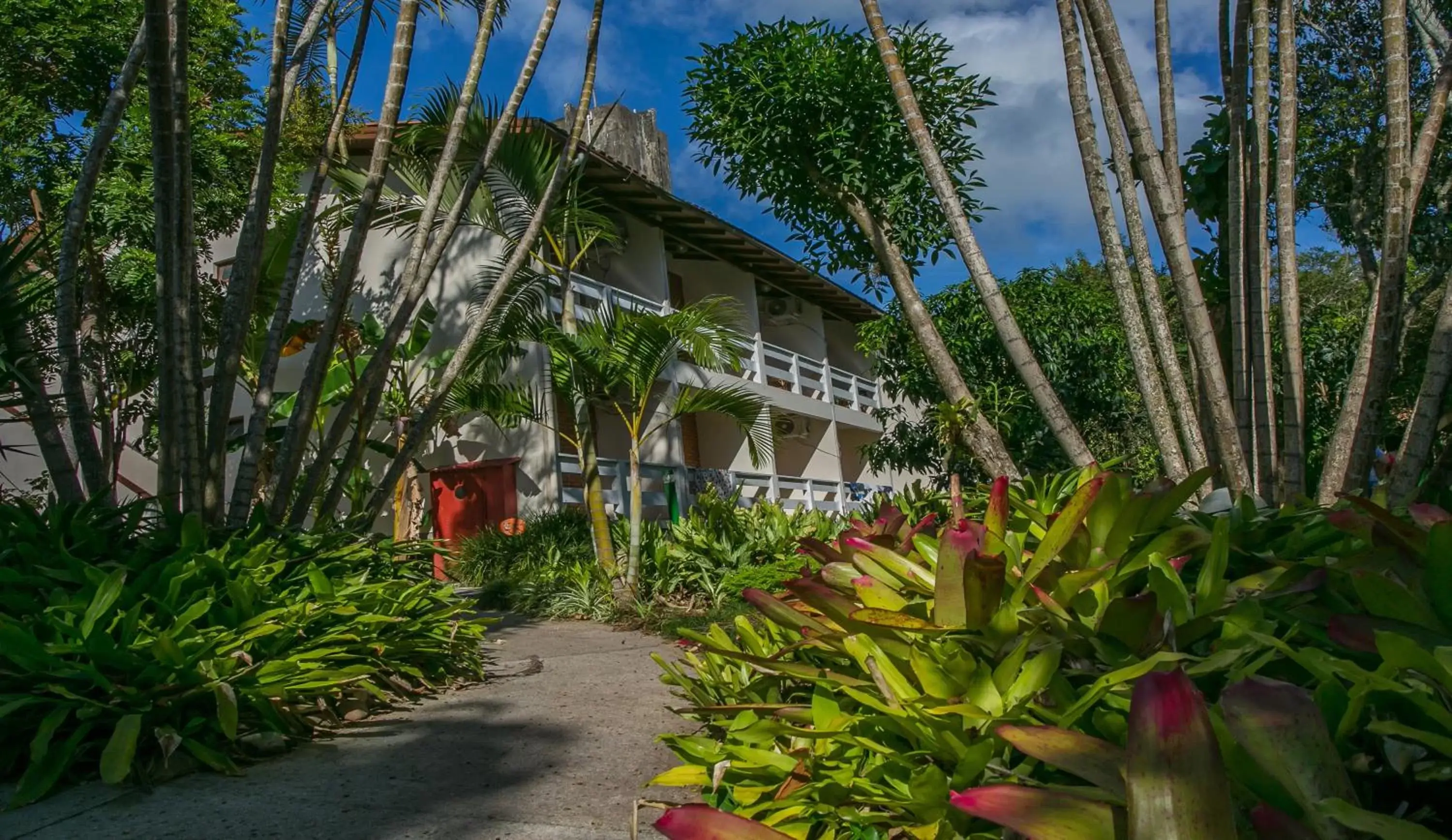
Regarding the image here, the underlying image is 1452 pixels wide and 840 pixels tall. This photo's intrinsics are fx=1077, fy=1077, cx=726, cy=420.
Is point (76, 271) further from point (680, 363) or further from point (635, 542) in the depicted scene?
point (680, 363)

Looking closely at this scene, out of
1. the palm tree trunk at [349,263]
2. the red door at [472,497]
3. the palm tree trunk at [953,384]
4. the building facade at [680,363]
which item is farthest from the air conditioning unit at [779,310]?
the palm tree trunk at [953,384]

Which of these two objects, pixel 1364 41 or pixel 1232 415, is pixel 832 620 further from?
pixel 1364 41

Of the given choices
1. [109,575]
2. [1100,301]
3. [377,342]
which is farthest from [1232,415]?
[377,342]

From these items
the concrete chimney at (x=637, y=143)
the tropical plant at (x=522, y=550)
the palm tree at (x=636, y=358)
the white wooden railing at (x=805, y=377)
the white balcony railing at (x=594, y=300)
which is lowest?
the tropical plant at (x=522, y=550)

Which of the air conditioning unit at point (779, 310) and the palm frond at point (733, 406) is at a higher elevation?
the air conditioning unit at point (779, 310)

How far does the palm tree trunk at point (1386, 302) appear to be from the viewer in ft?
12.2

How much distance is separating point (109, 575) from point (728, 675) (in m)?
2.60

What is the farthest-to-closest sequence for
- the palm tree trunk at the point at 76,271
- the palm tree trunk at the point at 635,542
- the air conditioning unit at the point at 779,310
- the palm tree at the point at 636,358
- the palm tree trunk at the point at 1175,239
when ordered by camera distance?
the air conditioning unit at the point at 779,310, the palm tree at the point at 636,358, the palm tree trunk at the point at 635,542, the palm tree trunk at the point at 76,271, the palm tree trunk at the point at 1175,239

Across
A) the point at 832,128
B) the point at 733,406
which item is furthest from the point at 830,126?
the point at 733,406

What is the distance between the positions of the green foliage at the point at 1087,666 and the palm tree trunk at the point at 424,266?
4.38m

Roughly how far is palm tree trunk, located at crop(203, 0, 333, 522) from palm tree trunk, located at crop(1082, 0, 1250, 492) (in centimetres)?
471

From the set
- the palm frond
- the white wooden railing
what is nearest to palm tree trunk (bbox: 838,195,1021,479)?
the palm frond

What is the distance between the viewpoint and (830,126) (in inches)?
364

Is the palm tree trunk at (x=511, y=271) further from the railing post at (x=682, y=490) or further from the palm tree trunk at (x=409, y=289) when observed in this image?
the railing post at (x=682, y=490)
